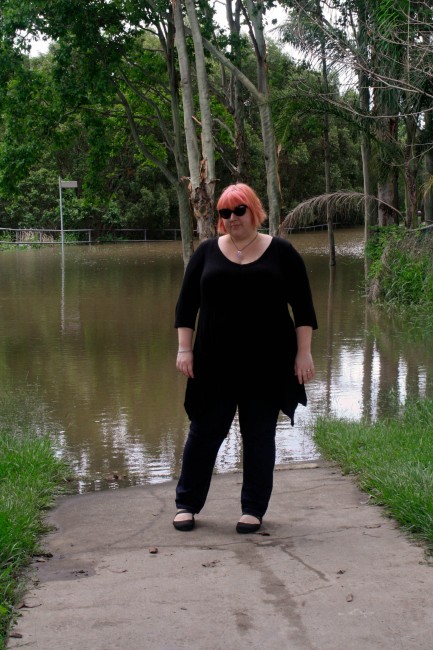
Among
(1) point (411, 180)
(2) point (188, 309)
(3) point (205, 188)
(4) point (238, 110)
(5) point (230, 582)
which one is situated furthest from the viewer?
(4) point (238, 110)

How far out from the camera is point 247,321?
490cm

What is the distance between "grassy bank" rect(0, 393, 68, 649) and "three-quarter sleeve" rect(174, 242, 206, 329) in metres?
1.26

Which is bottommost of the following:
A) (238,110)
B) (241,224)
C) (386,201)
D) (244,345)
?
(244,345)

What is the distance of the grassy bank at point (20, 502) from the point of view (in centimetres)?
403

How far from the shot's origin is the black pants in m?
4.97

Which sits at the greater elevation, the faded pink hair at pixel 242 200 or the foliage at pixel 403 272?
the faded pink hair at pixel 242 200

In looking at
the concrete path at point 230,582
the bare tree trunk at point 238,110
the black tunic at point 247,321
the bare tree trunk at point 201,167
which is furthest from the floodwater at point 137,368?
the bare tree trunk at point 238,110

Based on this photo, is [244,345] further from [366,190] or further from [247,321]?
[366,190]

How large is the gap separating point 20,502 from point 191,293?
1.45m

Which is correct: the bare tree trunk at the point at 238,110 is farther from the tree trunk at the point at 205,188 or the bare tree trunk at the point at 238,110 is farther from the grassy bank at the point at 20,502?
the grassy bank at the point at 20,502

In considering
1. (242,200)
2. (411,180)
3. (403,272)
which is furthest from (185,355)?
(411,180)

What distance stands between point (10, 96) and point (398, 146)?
1058 centimetres

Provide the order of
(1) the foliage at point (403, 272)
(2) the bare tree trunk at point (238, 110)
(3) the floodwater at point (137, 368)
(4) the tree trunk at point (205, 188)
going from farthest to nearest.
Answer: (2) the bare tree trunk at point (238, 110), (1) the foliage at point (403, 272), (4) the tree trunk at point (205, 188), (3) the floodwater at point (137, 368)

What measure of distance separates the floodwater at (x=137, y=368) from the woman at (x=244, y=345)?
0.52ft
